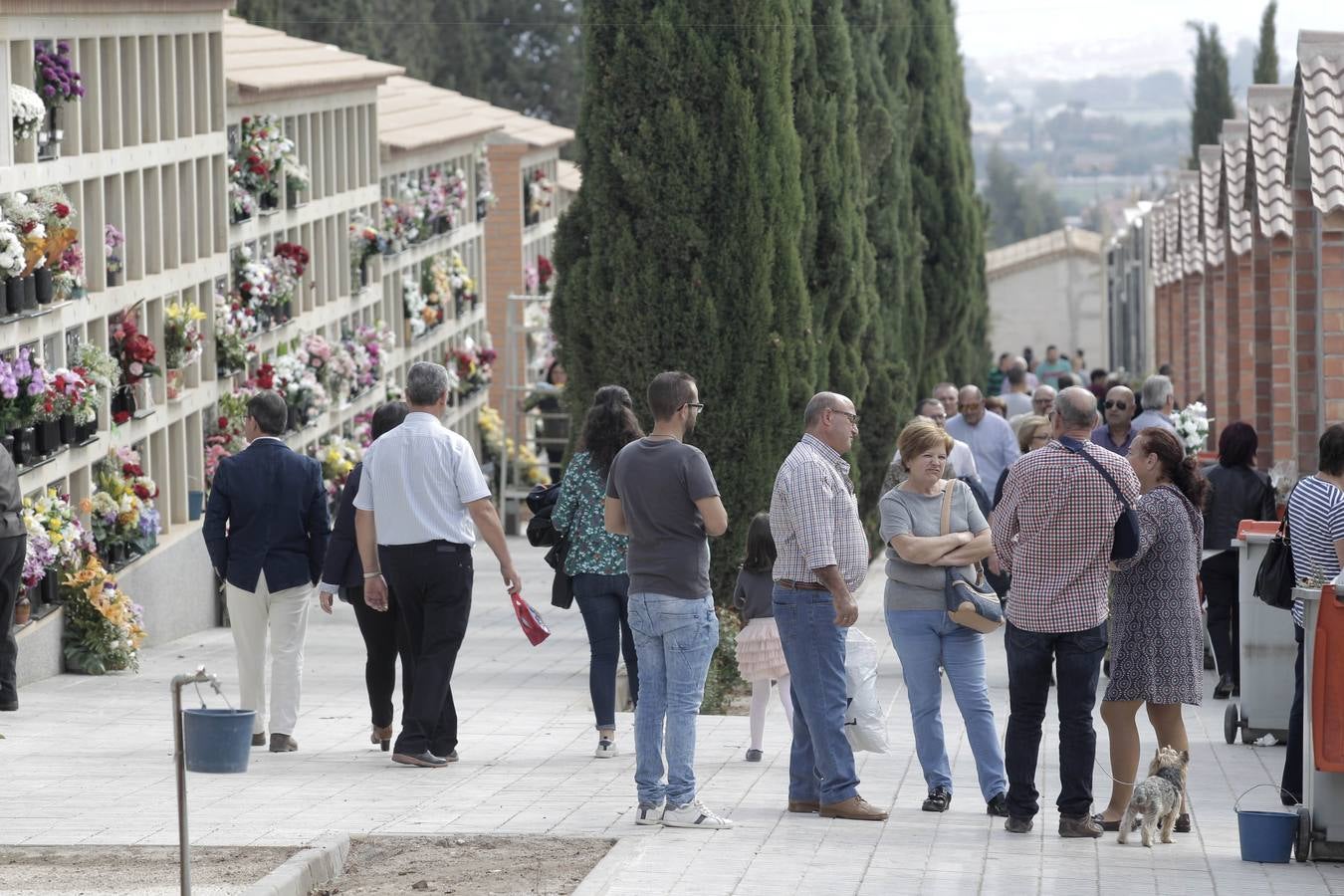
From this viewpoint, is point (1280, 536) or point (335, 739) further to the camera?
point (335, 739)

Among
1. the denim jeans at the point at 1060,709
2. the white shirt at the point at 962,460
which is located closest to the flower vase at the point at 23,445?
the white shirt at the point at 962,460

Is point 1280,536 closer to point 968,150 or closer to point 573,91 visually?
point 968,150

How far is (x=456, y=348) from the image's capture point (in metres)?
27.5

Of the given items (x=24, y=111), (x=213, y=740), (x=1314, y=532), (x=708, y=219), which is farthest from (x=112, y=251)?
(x=1314, y=532)

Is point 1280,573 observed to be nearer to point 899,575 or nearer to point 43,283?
point 899,575

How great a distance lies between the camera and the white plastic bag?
27.0 ft

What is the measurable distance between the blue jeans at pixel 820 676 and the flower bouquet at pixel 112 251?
25.0ft

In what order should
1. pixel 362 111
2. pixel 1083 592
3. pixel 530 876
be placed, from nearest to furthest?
pixel 530 876, pixel 1083 592, pixel 362 111

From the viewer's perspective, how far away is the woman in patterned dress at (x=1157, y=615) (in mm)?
7836

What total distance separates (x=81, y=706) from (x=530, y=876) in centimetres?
514

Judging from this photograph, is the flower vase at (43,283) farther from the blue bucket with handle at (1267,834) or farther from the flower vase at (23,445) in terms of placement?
the blue bucket with handle at (1267,834)

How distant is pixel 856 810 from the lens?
793 cm

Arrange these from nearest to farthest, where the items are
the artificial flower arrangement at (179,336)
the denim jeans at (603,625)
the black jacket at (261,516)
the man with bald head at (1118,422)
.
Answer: the denim jeans at (603,625) < the black jacket at (261,516) < the man with bald head at (1118,422) < the artificial flower arrangement at (179,336)

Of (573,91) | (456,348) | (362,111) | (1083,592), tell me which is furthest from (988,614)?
(573,91)
